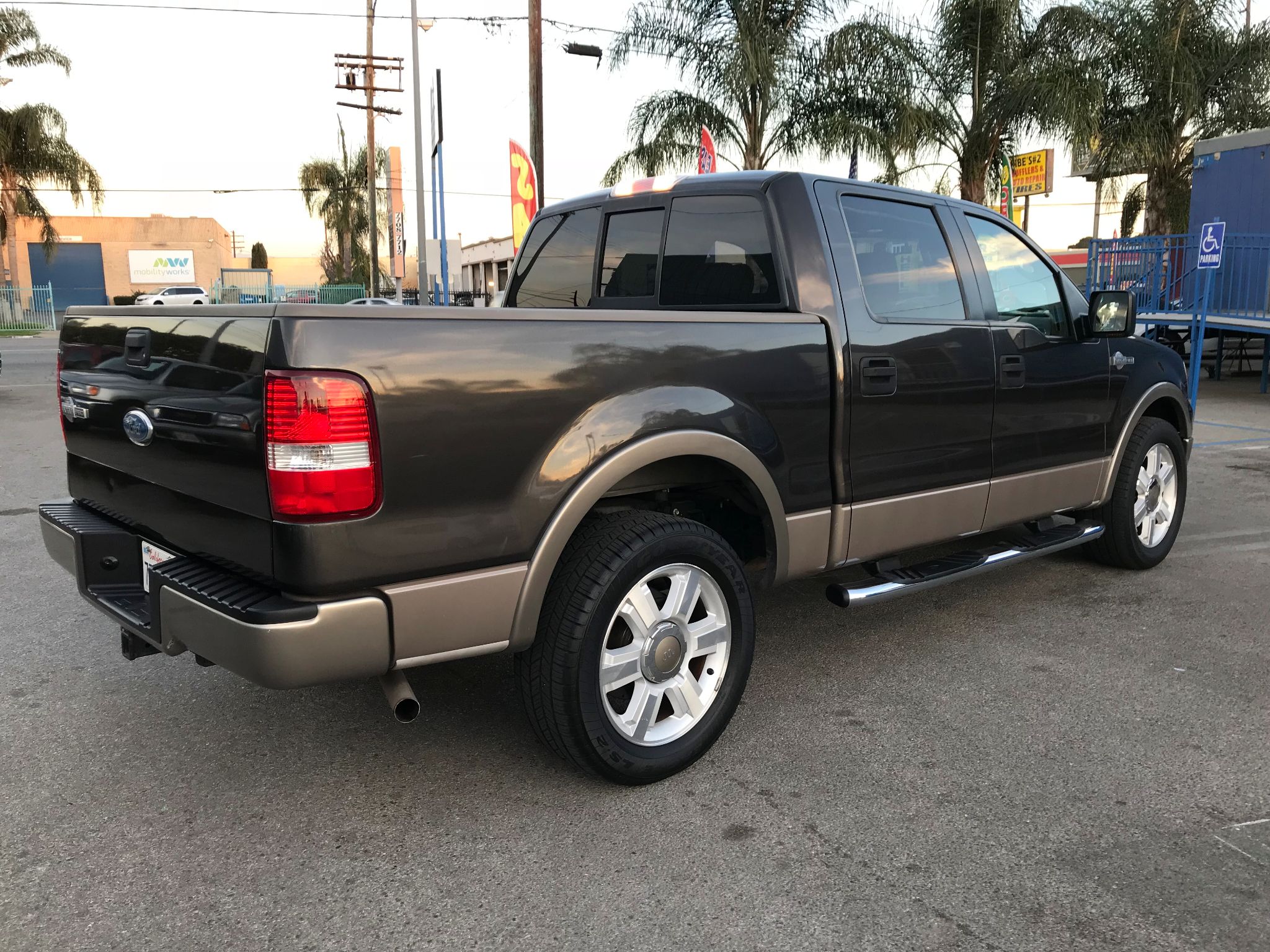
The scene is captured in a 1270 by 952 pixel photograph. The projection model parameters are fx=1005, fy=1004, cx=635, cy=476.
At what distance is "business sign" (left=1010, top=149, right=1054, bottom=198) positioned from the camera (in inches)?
766

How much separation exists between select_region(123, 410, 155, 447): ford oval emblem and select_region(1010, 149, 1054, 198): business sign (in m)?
19.2

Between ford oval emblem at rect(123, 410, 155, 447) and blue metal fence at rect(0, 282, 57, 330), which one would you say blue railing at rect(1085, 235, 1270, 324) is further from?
blue metal fence at rect(0, 282, 57, 330)

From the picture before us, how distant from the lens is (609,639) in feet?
10.1

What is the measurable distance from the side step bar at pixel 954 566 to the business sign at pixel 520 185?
965cm

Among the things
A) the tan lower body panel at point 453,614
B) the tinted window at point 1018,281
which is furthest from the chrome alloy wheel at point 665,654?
the tinted window at point 1018,281

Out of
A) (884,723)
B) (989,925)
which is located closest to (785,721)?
(884,723)

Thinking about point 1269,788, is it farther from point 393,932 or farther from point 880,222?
point 393,932

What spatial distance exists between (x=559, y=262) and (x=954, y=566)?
85.5 inches

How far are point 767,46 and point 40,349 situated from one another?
20620mm

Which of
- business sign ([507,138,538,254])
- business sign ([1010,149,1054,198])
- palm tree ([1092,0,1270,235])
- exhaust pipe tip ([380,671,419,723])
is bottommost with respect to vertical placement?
exhaust pipe tip ([380,671,419,723])

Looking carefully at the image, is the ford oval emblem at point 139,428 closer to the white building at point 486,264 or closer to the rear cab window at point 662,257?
the rear cab window at point 662,257

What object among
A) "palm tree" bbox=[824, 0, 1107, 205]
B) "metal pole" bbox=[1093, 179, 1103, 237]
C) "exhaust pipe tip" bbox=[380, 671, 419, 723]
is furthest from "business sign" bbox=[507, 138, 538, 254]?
"metal pole" bbox=[1093, 179, 1103, 237]

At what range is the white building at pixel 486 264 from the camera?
56.3 meters

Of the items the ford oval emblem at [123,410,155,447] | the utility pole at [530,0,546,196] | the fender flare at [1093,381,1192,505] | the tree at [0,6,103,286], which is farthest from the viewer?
the tree at [0,6,103,286]
